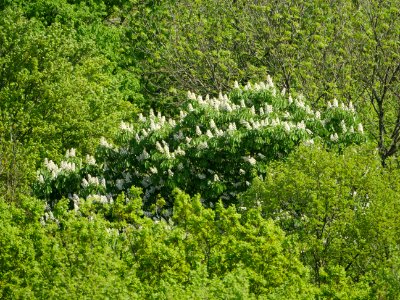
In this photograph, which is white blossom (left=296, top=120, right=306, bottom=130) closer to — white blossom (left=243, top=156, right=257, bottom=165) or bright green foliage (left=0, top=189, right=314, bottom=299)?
white blossom (left=243, top=156, right=257, bottom=165)

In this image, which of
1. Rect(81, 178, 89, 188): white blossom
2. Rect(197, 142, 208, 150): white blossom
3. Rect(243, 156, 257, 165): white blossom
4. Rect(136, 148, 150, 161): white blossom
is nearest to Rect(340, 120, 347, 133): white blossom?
Rect(243, 156, 257, 165): white blossom

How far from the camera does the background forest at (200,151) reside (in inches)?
855

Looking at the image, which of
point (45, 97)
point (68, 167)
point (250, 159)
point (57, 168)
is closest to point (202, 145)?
point (250, 159)

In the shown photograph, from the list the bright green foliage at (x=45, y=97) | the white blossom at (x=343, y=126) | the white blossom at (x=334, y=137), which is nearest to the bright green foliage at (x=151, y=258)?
the white blossom at (x=334, y=137)

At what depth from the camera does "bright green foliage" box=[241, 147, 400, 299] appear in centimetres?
2405

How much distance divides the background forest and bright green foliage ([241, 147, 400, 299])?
1.9 inches

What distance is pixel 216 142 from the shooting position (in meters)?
32.9

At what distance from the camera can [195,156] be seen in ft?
109

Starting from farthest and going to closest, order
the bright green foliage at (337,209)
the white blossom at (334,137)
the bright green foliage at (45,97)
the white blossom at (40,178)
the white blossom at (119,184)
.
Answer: the bright green foliage at (45,97), the white blossom at (40,178), the white blossom at (119,184), the white blossom at (334,137), the bright green foliage at (337,209)

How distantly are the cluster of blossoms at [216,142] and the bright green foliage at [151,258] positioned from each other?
8.85 metres

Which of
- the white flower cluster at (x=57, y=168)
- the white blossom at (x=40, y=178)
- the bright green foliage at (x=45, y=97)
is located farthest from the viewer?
the bright green foliage at (x=45, y=97)

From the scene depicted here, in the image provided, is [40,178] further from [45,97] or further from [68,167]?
[45,97]

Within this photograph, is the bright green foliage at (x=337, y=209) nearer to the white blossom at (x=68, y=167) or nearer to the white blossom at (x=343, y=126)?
the white blossom at (x=343, y=126)

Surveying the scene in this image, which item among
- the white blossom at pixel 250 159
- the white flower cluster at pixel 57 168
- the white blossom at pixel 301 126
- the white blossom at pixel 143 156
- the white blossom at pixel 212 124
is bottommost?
the white flower cluster at pixel 57 168
